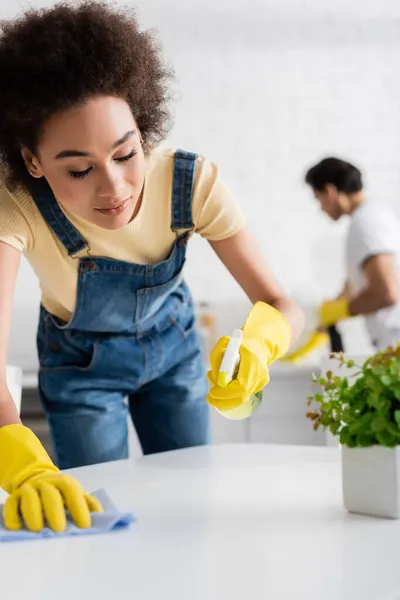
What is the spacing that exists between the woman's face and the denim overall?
194 mm

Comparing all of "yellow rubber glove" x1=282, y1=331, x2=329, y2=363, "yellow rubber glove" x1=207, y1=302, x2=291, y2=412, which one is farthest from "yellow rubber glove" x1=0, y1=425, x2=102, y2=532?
"yellow rubber glove" x1=282, y1=331, x2=329, y2=363

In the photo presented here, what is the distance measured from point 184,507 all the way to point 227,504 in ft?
0.19

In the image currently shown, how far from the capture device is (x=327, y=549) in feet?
2.90

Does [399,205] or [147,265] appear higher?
[399,205]

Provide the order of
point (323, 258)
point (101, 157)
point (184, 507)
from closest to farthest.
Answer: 1. point (184, 507)
2. point (101, 157)
3. point (323, 258)

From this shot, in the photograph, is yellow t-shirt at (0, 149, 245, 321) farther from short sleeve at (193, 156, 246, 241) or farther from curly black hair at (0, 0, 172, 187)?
curly black hair at (0, 0, 172, 187)

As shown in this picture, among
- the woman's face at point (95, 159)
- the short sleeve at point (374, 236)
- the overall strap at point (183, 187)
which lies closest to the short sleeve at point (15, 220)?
the woman's face at point (95, 159)

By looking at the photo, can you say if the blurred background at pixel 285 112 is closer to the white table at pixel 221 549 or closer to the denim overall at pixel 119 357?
the denim overall at pixel 119 357

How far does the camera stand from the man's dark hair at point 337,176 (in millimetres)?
3211

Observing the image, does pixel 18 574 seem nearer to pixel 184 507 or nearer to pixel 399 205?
pixel 184 507

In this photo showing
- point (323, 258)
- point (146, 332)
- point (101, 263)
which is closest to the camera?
point (101, 263)

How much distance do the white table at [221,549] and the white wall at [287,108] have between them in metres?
2.79

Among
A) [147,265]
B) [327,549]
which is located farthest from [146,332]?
[327,549]

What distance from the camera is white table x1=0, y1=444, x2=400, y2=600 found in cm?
78
